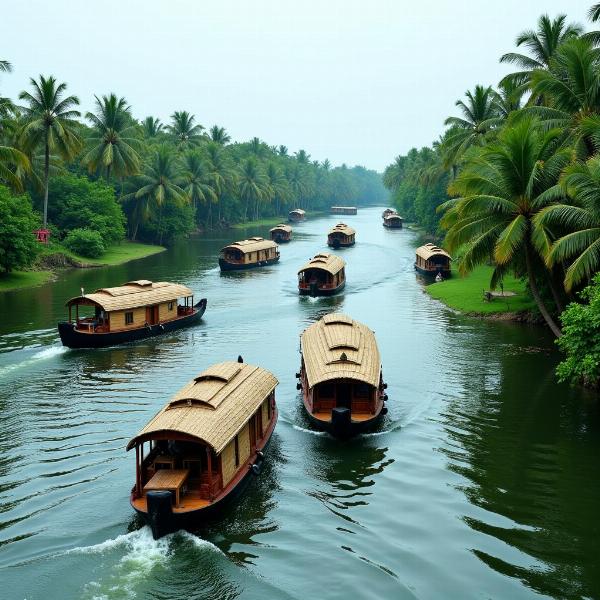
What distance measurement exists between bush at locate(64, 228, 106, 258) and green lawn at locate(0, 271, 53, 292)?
924 centimetres

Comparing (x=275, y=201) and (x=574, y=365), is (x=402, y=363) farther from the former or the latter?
(x=275, y=201)

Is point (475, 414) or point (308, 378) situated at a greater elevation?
point (308, 378)

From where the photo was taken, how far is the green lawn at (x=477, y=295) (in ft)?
136

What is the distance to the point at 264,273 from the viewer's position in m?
63.6

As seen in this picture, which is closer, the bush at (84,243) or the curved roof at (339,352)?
the curved roof at (339,352)

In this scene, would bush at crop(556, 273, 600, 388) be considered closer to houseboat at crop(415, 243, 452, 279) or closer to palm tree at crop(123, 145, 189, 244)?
houseboat at crop(415, 243, 452, 279)

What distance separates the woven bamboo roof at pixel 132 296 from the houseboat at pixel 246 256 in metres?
23.7

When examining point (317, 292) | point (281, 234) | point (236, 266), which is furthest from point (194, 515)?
point (281, 234)

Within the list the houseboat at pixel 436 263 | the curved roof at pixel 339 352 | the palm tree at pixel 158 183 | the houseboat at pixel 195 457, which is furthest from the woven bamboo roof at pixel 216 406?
the palm tree at pixel 158 183

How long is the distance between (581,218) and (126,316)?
22389 mm

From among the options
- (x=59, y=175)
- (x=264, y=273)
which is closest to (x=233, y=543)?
(x=264, y=273)

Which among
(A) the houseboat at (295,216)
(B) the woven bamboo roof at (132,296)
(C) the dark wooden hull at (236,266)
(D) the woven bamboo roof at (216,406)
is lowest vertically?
(C) the dark wooden hull at (236,266)

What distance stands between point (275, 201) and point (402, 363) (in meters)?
119

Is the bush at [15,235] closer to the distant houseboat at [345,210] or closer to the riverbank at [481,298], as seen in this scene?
the riverbank at [481,298]
